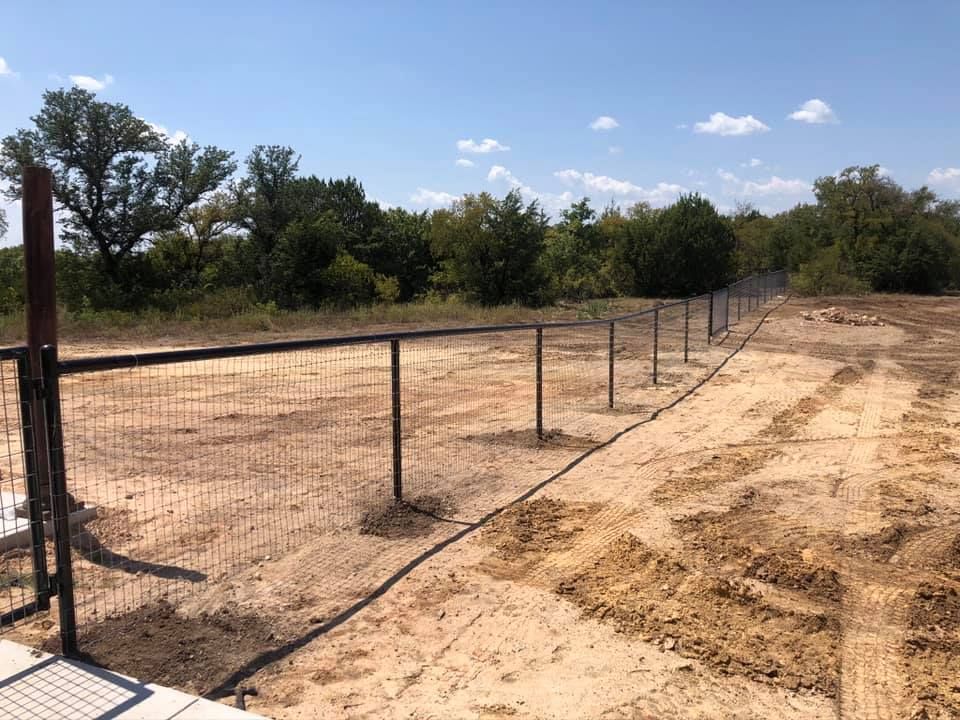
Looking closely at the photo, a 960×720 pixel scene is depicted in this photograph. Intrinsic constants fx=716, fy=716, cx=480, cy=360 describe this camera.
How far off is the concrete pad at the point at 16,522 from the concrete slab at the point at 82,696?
1577 millimetres

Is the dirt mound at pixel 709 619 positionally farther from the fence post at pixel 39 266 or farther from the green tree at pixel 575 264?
the green tree at pixel 575 264

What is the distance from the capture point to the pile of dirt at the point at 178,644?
339cm

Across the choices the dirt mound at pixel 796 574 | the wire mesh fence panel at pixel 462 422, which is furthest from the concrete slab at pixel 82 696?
the dirt mound at pixel 796 574

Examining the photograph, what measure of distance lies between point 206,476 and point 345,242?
3569 centimetres

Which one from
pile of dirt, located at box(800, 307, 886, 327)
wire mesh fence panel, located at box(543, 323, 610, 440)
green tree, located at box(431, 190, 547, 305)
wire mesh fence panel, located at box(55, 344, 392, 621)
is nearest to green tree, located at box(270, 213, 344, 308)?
green tree, located at box(431, 190, 547, 305)

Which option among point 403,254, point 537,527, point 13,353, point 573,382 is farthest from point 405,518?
point 403,254

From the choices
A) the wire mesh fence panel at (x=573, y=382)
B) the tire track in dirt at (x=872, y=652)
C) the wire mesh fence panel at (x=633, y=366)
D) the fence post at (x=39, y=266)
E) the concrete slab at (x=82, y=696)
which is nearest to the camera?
the concrete slab at (x=82, y=696)

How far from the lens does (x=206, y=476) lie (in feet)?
22.8

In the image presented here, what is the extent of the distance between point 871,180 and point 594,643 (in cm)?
5573

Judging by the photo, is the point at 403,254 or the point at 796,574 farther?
the point at 403,254

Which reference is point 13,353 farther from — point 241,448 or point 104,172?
point 104,172

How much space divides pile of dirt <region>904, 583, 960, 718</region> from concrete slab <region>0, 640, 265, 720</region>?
2.97m

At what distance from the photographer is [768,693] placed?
3309 mm

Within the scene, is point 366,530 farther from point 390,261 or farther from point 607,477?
point 390,261
